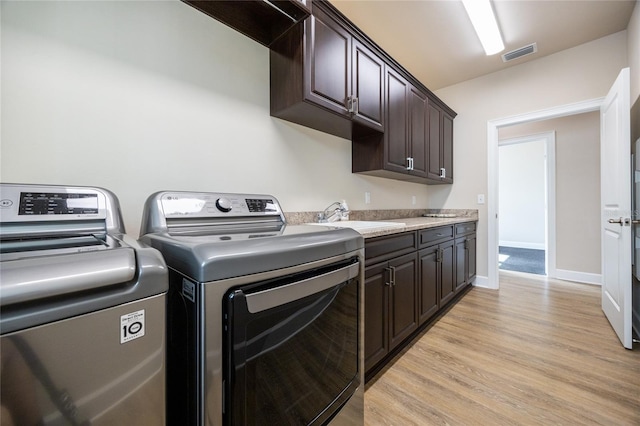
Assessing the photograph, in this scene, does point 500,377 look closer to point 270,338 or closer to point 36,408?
point 270,338

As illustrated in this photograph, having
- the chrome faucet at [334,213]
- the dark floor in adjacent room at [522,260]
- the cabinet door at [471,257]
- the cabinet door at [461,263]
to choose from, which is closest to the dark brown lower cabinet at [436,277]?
the cabinet door at [461,263]

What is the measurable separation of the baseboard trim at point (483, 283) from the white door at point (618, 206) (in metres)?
0.92

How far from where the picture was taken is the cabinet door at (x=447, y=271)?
89.4 inches

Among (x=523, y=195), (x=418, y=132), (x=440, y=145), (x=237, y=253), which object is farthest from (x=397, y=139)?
(x=523, y=195)

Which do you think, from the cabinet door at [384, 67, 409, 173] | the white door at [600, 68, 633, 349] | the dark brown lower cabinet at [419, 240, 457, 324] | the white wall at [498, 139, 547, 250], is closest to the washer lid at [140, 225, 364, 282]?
the dark brown lower cabinet at [419, 240, 457, 324]

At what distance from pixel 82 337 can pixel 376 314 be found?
132 centimetres

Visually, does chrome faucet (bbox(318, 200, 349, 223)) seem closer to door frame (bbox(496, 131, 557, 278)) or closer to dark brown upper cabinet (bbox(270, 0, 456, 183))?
dark brown upper cabinet (bbox(270, 0, 456, 183))

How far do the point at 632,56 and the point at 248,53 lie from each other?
317 centimetres

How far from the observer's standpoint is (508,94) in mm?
3010

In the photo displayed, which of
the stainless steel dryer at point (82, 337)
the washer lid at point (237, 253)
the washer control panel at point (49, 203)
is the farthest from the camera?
the washer control panel at point (49, 203)

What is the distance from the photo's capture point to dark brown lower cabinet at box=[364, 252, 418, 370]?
1437 millimetres

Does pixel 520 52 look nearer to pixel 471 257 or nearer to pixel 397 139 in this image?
pixel 397 139

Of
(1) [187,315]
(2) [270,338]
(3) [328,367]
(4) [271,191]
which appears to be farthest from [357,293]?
(4) [271,191]

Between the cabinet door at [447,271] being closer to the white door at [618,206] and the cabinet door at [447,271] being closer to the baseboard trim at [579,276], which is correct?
the white door at [618,206]
